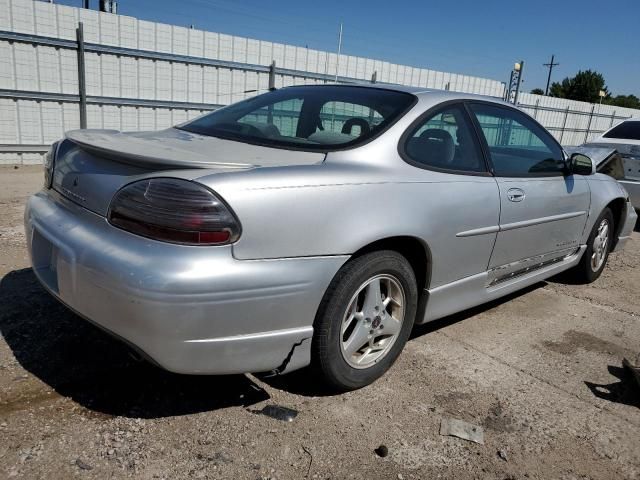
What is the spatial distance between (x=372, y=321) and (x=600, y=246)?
10.2 feet

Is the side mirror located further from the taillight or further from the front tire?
the taillight

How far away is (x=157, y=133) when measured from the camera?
2.94 meters

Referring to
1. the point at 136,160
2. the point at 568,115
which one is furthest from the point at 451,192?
the point at 568,115

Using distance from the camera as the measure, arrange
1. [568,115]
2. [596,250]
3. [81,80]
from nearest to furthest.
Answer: [596,250], [81,80], [568,115]

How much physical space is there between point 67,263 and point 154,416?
758 millimetres

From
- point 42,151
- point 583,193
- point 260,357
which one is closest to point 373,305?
point 260,357

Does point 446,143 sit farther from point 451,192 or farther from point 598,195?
point 598,195

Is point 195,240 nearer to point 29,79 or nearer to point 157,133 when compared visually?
point 157,133

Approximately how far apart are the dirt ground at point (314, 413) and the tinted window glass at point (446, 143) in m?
1.12

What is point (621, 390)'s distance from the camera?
A: 113 inches

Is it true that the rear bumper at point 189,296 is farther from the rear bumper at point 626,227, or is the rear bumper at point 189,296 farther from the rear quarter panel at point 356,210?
the rear bumper at point 626,227

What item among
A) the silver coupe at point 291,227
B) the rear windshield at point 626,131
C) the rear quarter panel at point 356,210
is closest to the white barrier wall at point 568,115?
the rear windshield at point 626,131

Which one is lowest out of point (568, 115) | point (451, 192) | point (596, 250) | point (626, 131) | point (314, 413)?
point (314, 413)

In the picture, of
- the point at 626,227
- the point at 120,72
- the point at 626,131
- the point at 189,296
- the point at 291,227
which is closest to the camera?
the point at 189,296
